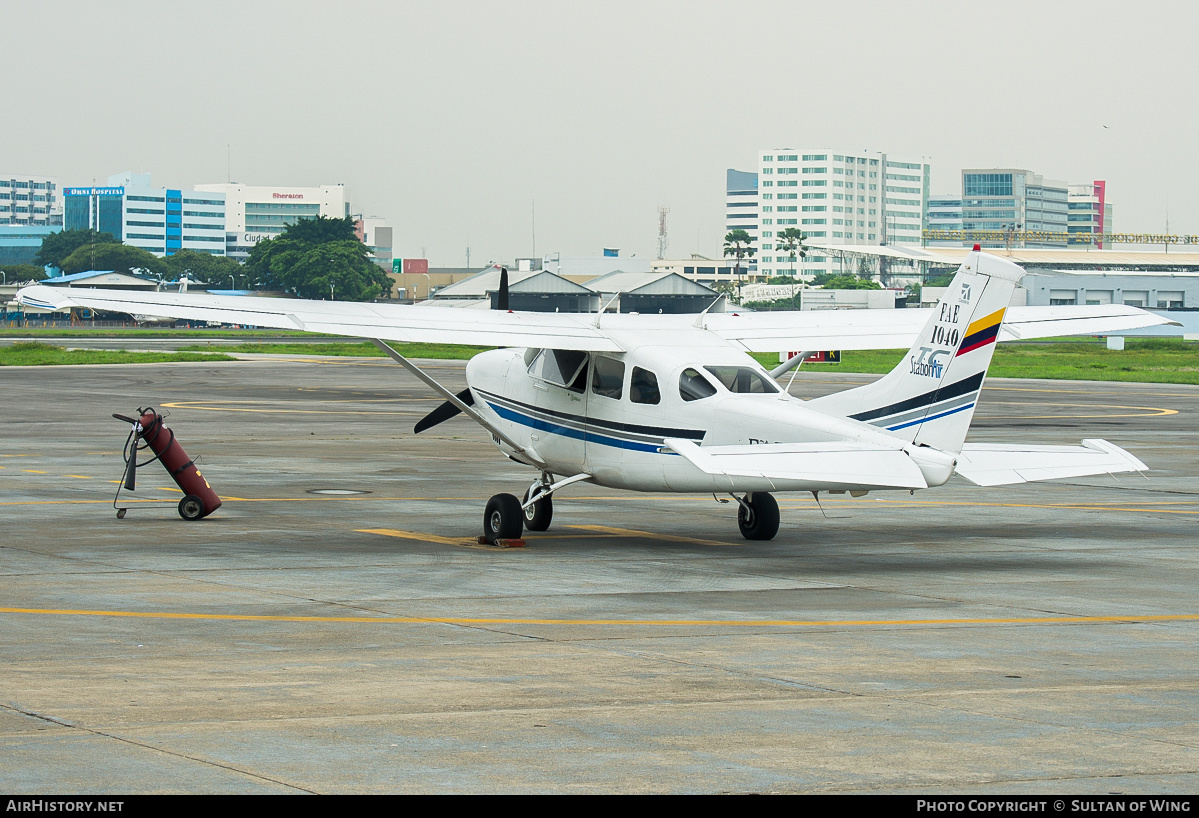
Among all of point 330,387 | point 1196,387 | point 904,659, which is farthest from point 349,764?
point 1196,387

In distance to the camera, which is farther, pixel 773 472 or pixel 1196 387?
pixel 1196 387

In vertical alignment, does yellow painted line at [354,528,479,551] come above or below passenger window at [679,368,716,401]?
below

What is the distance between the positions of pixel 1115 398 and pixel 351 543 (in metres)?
42.6

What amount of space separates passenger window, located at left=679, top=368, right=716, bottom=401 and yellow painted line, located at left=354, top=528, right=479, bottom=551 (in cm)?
352

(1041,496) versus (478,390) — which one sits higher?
(478,390)

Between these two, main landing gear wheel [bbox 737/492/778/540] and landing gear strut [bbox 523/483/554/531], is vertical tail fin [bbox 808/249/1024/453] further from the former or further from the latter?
landing gear strut [bbox 523/483/554/531]

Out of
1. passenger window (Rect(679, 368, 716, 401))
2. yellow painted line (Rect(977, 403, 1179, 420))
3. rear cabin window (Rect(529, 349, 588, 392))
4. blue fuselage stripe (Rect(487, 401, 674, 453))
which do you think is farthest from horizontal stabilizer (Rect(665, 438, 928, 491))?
yellow painted line (Rect(977, 403, 1179, 420))

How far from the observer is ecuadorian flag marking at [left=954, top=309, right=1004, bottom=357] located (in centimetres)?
1714

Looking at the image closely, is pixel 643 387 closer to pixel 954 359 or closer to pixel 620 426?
pixel 620 426

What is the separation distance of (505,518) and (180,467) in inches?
214

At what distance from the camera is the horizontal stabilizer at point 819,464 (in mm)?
15906

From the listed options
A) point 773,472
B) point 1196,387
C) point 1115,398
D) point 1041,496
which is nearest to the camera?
point 773,472

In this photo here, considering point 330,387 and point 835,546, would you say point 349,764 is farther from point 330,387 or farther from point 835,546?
point 330,387

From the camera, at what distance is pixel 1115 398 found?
55344 millimetres
